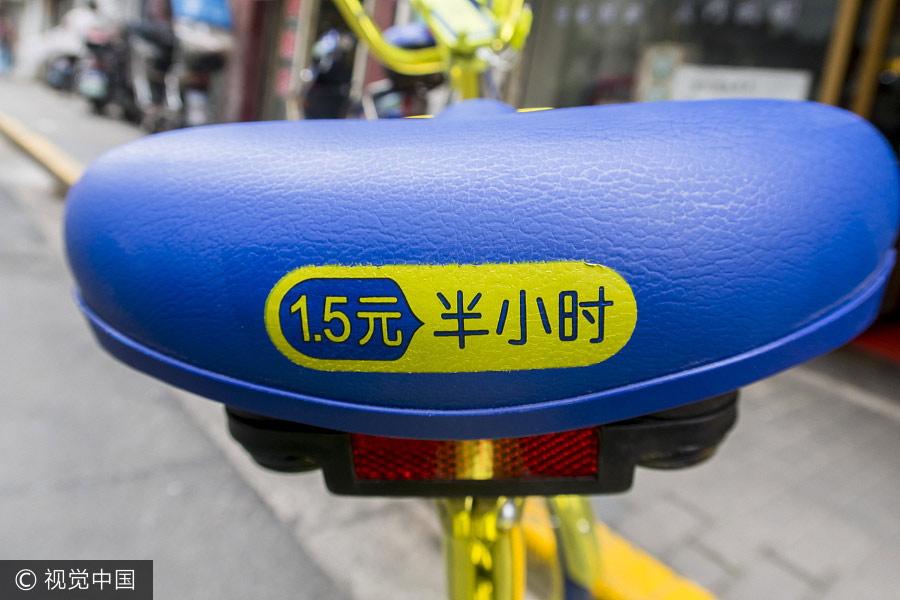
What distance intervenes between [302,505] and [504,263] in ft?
4.46

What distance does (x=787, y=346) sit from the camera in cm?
38

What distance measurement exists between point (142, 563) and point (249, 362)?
0.66 m

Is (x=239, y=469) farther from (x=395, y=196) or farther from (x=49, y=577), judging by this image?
(x=395, y=196)

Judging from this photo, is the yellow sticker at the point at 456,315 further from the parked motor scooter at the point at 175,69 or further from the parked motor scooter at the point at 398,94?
the parked motor scooter at the point at 175,69

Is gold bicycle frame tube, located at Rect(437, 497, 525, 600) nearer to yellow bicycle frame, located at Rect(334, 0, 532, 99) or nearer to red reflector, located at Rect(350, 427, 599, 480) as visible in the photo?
red reflector, located at Rect(350, 427, 599, 480)

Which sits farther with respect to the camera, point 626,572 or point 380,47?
point 626,572

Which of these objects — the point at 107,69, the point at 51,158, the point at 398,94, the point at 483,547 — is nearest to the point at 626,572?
the point at 483,547

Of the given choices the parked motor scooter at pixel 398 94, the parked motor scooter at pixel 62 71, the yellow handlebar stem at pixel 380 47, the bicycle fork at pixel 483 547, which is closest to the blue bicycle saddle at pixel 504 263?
the bicycle fork at pixel 483 547

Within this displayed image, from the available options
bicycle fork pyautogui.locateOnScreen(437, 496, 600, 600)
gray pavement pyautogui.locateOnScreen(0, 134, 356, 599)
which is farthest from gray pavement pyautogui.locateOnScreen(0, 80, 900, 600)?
bicycle fork pyautogui.locateOnScreen(437, 496, 600, 600)

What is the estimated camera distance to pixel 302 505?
5.07 ft

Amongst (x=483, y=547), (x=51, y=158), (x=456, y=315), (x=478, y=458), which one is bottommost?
(x=51, y=158)

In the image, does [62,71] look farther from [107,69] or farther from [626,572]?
[626,572]

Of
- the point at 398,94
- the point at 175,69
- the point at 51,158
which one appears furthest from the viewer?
the point at 175,69

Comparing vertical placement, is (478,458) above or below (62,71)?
above
